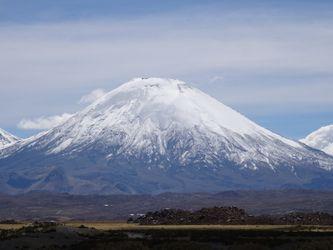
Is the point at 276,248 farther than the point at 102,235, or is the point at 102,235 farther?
the point at 102,235

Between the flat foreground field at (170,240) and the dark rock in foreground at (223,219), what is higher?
the dark rock in foreground at (223,219)

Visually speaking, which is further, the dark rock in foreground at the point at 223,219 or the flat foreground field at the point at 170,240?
the dark rock in foreground at the point at 223,219

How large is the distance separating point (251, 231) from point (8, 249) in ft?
96.8

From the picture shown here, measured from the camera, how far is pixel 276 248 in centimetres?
6731

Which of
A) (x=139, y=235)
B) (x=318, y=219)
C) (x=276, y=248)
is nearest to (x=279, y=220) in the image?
(x=318, y=219)

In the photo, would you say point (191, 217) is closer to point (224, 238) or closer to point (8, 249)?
point (224, 238)

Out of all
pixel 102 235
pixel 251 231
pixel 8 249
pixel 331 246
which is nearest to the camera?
pixel 331 246

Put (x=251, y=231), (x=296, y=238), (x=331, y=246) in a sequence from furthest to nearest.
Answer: (x=251, y=231) < (x=296, y=238) < (x=331, y=246)

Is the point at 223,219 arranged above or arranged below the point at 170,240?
above

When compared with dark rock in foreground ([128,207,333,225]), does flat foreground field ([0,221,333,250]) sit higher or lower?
lower

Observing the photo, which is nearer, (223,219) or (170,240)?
(170,240)

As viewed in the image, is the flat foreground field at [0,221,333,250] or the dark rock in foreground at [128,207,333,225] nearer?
the flat foreground field at [0,221,333,250]

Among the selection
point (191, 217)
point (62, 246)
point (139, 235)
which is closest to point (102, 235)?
point (139, 235)

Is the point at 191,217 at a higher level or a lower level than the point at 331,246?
higher
